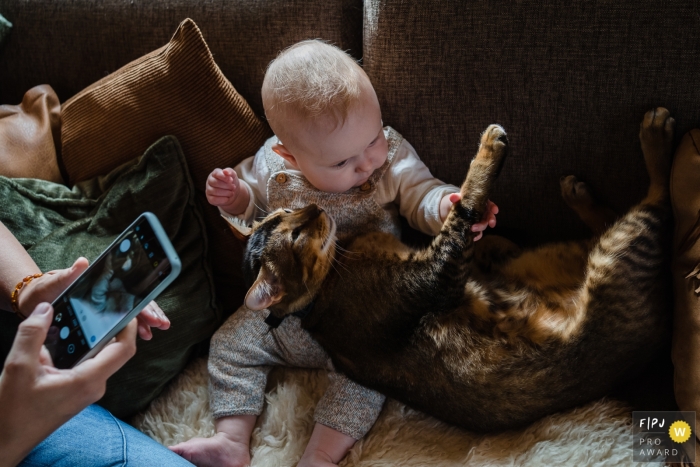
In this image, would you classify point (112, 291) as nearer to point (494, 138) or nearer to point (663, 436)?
point (494, 138)

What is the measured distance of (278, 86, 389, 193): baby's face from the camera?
1.23 meters

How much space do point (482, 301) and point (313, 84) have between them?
2.05 feet

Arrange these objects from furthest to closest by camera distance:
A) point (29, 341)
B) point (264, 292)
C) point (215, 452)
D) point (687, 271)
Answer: point (215, 452), point (264, 292), point (687, 271), point (29, 341)

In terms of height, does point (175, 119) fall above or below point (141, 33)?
below

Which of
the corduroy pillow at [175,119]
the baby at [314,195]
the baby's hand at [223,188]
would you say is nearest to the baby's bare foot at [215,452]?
the baby at [314,195]

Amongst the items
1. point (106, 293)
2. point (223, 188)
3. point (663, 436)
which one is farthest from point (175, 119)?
point (663, 436)

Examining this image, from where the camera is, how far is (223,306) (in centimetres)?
165

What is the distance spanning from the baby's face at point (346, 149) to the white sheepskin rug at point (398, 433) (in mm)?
534

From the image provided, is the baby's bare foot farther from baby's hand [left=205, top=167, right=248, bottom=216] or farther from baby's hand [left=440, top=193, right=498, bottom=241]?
baby's hand [left=440, top=193, right=498, bottom=241]

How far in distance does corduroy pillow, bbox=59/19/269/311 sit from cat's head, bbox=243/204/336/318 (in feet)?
0.89

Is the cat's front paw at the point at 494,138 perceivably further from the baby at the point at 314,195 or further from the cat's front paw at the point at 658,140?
the cat's front paw at the point at 658,140

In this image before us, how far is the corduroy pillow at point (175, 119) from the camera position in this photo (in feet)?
4.95

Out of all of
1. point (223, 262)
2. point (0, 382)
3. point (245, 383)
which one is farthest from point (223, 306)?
point (0, 382)

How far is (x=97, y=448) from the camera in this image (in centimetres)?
118
